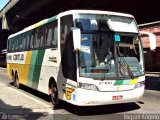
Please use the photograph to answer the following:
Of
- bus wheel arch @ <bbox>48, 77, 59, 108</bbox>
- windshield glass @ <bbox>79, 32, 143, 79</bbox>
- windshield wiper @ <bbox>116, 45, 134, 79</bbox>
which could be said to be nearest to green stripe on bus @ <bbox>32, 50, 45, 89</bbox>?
bus wheel arch @ <bbox>48, 77, 59, 108</bbox>

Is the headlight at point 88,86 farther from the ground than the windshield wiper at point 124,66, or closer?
closer

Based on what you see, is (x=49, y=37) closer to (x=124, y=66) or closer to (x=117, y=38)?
(x=117, y=38)

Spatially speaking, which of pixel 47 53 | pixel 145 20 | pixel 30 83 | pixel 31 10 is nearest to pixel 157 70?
pixel 145 20

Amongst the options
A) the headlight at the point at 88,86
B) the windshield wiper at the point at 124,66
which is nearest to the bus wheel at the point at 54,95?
the headlight at the point at 88,86

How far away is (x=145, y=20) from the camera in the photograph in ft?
157

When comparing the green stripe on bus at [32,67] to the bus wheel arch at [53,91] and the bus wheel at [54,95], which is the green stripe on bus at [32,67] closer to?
the bus wheel arch at [53,91]

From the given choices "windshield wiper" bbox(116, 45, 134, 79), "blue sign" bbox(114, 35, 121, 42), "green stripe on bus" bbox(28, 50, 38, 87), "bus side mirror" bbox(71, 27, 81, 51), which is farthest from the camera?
"green stripe on bus" bbox(28, 50, 38, 87)

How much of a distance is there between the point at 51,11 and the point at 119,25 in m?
30.7

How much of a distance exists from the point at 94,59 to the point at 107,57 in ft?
1.35

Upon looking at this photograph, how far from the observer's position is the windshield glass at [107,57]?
975cm

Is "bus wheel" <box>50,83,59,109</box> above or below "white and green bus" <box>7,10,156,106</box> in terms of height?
below

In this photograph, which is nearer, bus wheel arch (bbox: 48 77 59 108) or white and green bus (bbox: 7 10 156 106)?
white and green bus (bbox: 7 10 156 106)

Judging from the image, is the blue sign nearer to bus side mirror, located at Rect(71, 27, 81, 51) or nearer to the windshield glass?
the windshield glass

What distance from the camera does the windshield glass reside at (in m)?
9.75
